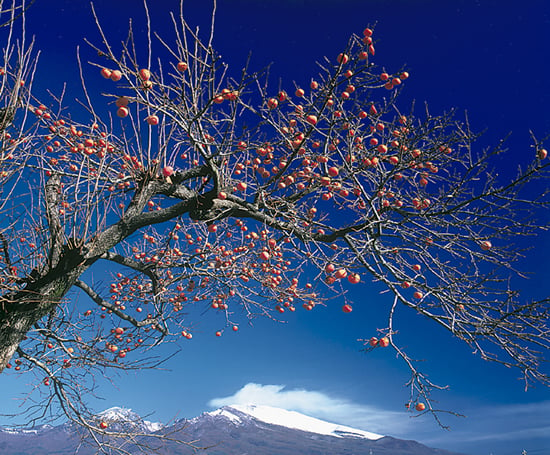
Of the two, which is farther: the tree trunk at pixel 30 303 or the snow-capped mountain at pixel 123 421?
the snow-capped mountain at pixel 123 421

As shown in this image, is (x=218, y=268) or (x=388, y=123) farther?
(x=218, y=268)

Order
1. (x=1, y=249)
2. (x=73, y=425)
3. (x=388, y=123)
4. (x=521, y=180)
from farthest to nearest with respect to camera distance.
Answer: (x=73, y=425)
(x=388, y=123)
(x=1, y=249)
(x=521, y=180)

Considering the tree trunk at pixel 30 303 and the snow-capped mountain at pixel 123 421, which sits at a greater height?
the tree trunk at pixel 30 303

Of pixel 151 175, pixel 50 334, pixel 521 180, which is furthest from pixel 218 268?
pixel 521 180

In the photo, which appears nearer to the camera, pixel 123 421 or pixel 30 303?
pixel 30 303

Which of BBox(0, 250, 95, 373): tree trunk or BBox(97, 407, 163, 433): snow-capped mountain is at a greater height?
BBox(0, 250, 95, 373): tree trunk

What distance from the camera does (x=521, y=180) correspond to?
3.86m

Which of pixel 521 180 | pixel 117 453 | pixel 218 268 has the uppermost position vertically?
pixel 521 180

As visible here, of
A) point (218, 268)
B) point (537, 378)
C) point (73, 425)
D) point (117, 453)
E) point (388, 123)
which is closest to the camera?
point (537, 378)

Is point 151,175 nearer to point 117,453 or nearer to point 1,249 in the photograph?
point 1,249

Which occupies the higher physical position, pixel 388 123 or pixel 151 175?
pixel 388 123

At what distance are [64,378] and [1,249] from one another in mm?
2297

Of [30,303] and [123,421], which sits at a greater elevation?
[30,303]

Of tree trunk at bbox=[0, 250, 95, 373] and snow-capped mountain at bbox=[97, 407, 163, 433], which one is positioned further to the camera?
snow-capped mountain at bbox=[97, 407, 163, 433]
